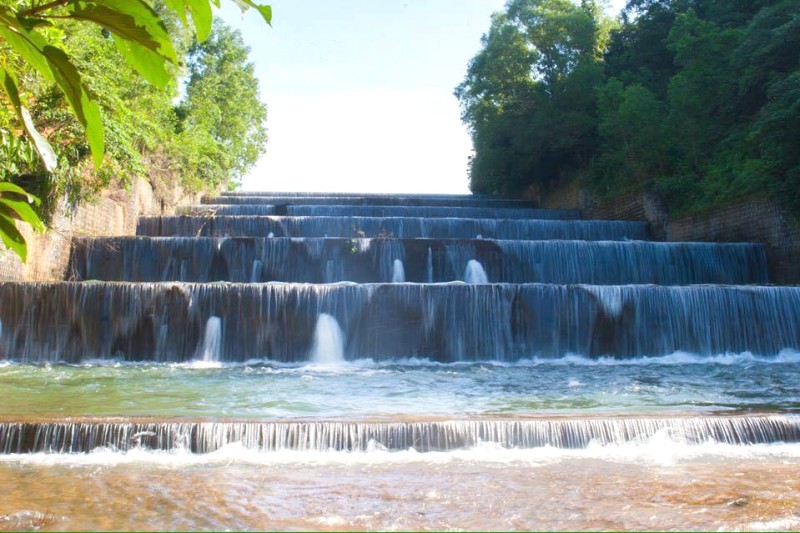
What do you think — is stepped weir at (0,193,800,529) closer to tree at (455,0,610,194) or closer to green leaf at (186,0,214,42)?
green leaf at (186,0,214,42)

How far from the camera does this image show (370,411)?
6723 mm

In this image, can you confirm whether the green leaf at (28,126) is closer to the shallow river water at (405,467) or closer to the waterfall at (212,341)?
the shallow river water at (405,467)

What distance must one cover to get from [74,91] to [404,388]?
8.06 m

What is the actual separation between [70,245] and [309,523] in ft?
41.2

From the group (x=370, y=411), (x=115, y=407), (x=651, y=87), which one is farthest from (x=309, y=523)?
(x=651, y=87)

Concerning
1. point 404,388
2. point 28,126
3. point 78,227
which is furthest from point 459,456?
point 78,227

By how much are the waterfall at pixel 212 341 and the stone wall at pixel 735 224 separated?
35.9 ft

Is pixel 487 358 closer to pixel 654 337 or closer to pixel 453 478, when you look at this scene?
pixel 654 337

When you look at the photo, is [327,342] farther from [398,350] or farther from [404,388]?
[404,388]

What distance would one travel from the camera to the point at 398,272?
1505 cm

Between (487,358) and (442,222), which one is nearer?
(487,358)

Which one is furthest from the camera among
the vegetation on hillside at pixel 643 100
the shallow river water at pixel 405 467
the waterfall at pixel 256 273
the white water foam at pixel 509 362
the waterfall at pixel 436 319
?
the vegetation on hillside at pixel 643 100

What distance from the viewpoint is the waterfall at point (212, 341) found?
37.9ft

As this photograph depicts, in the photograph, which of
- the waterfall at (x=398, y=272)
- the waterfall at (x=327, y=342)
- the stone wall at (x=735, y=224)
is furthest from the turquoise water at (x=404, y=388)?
the waterfall at (x=398, y=272)
